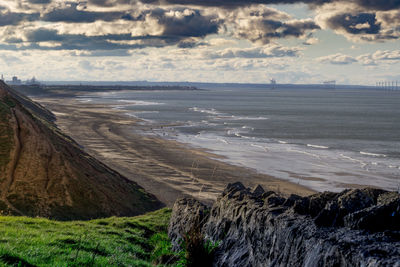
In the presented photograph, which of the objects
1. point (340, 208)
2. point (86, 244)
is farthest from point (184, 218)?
point (340, 208)

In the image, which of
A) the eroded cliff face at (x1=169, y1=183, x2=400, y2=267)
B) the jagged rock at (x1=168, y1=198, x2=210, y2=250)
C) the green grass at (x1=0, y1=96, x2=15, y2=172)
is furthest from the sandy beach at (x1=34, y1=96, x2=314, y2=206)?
the eroded cliff face at (x1=169, y1=183, x2=400, y2=267)

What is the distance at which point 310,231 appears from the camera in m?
7.75

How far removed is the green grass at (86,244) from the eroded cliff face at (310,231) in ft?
7.23

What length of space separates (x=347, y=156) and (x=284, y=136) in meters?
22.5

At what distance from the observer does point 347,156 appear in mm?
57875

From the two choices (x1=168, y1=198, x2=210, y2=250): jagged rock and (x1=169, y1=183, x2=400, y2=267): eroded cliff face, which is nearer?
(x1=169, y1=183, x2=400, y2=267): eroded cliff face

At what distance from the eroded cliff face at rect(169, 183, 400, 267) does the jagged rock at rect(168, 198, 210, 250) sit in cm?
123

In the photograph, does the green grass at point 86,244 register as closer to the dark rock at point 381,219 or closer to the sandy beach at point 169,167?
the dark rock at point 381,219

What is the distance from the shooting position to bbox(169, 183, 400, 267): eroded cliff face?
6.61 metres

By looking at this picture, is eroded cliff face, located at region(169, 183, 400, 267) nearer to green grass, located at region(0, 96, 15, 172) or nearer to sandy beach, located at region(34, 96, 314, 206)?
sandy beach, located at region(34, 96, 314, 206)

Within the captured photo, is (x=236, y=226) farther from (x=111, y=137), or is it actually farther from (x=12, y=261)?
(x=111, y=137)

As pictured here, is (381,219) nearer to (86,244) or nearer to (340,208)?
(340,208)

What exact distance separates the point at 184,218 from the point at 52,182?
1998 centimetres

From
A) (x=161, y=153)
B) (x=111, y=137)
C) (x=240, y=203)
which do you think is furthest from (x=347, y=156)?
(x=240, y=203)
